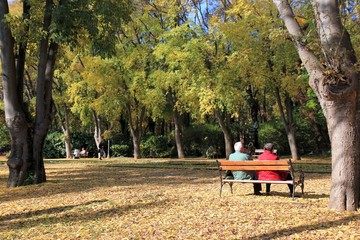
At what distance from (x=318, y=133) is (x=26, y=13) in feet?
72.4

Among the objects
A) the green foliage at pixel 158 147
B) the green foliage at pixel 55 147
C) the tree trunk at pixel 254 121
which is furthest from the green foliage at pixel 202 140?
→ the green foliage at pixel 55 147

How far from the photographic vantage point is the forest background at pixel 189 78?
20922 millimetres

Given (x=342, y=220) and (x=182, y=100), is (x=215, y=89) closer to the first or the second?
(x=182, y=100)

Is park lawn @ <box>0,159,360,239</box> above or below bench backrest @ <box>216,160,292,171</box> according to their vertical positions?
below

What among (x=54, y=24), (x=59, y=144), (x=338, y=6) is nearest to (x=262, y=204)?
(x=338, y=6)

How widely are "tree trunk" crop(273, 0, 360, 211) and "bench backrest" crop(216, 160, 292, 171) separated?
133 centimetres

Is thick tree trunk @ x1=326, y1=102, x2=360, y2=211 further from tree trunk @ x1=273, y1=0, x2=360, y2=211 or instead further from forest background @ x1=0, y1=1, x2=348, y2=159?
forest background @ x1=0, y1=1, x2=348, y2=159

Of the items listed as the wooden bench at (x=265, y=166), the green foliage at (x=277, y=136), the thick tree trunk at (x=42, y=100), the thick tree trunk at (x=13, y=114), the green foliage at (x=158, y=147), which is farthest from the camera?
the green foliage at (x=158, y=147)

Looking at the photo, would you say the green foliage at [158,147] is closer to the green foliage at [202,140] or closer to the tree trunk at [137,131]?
the green foliage at [202,140]

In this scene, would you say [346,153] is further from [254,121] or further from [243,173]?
[254,121]

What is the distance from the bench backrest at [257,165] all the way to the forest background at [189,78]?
6.58 m

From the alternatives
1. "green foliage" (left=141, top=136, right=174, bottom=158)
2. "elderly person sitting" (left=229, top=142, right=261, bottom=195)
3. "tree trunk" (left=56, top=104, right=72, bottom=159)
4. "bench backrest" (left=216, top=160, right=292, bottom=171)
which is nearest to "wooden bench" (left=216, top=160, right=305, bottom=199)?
"bench backrest" (left=216, top=160, right=292, bottom=171)

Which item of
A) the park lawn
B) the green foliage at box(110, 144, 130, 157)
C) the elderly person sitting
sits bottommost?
the park lawn

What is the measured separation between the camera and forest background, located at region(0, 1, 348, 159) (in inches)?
824
